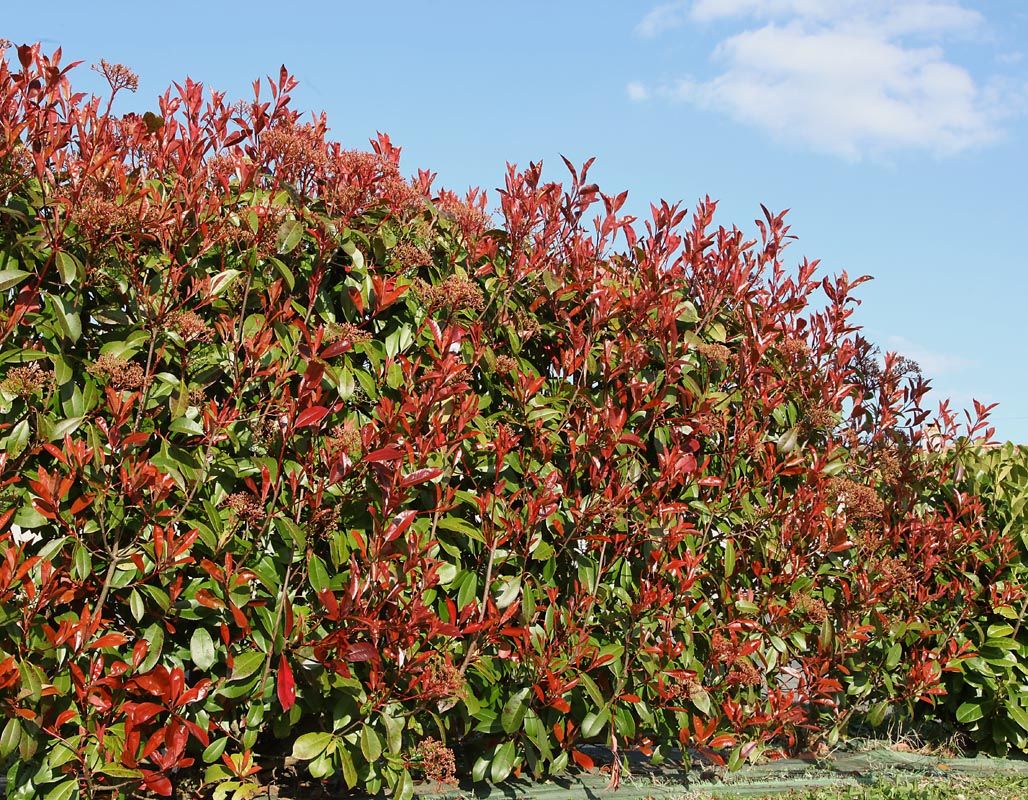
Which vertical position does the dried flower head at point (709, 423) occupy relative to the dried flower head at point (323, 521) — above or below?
above

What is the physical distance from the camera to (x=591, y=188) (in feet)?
15.6

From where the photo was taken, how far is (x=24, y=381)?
3447 millimetres

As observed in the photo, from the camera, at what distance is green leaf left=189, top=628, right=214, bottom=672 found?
3664mm

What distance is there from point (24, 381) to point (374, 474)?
1.28 metres

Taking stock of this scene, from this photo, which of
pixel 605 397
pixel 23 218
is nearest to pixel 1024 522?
pixel 605 397

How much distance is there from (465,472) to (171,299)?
1394 millimetres

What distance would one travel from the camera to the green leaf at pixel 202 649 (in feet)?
12.0

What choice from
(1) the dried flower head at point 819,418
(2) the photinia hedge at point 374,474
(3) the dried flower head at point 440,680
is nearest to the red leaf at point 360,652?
(2) the photinia hedge at point 374,474

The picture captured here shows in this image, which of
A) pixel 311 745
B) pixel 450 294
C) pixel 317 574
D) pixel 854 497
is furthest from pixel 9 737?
pixel 854 497

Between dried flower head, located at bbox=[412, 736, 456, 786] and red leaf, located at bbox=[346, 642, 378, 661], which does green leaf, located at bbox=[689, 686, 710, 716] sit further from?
red leaf, located at bbox=[346, 642, 378, 661]

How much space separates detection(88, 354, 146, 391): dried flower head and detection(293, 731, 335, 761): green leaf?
58.4 inches

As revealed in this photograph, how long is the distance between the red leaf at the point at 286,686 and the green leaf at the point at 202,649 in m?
0.27

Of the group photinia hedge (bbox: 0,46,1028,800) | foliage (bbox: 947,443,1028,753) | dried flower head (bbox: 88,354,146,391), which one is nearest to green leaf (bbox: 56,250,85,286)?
photinia hedge (bbox: 0,46,1028,800)

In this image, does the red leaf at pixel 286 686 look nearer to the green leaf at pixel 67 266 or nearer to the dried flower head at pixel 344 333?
the dried flower head at pixel 344 333
